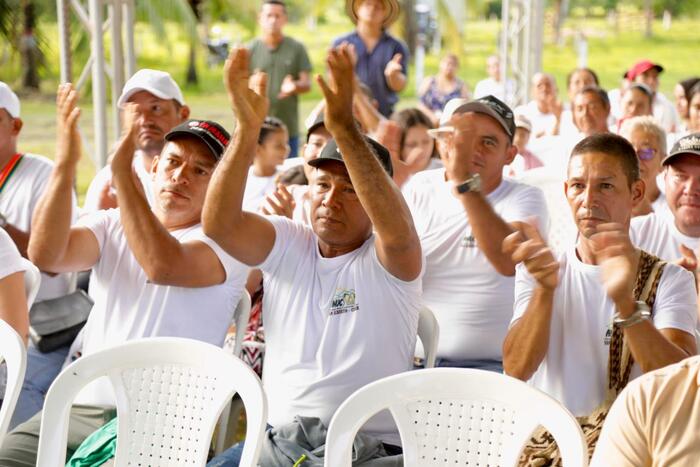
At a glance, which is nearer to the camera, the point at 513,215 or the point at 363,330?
the point at 363,330

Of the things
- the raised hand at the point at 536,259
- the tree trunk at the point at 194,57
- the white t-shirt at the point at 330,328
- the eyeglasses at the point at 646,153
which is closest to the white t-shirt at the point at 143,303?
the white t-shirt at the point at 330,328

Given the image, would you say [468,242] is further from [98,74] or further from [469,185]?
[98,74]

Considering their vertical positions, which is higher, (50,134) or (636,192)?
(636,192)

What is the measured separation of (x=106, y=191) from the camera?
4.18 meters

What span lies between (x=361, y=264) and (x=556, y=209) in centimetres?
185

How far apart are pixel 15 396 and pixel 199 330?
70 centimetres

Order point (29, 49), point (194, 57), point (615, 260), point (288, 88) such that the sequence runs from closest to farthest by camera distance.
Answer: point (615, 260)
point (288, 88)
point (29, 49)
point (194, 57)

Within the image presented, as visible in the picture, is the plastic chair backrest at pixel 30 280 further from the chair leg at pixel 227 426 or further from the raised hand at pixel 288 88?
the raised hand at pixel 288 88

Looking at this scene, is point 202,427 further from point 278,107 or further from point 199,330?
point 278,107

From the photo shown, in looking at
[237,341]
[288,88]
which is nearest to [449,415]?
[237,341]

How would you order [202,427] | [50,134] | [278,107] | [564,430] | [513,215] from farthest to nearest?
[50,134] < [278,107] < [513,215] < [202,427] < [564,430]

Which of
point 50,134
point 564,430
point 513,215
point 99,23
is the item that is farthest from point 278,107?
point 50,134

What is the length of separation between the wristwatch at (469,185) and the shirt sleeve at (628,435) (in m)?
1.13

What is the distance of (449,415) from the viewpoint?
2287mm
